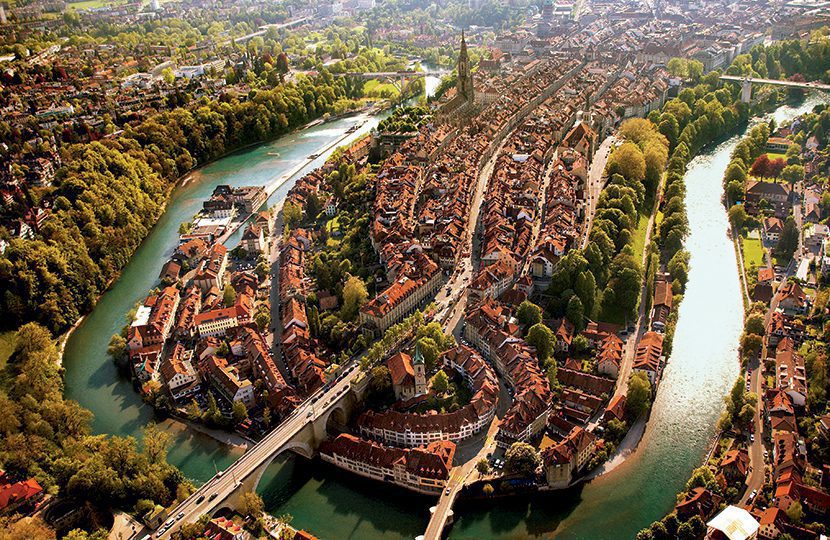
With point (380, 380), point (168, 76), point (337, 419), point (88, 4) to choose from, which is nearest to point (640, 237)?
point (380, 380)

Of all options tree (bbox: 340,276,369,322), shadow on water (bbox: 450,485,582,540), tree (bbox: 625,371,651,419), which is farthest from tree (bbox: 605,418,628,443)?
tree (bbox: 340,276,369,322)

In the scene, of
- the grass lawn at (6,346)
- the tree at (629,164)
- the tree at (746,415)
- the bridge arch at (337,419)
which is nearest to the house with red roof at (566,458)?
the tree at (746,415)

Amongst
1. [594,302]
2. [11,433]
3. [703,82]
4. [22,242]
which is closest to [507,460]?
[594,302]

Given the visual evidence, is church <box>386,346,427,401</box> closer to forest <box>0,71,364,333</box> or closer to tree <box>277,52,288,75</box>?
forest <box>0,71,364,333</box>

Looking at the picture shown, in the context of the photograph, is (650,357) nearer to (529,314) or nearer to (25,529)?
(529,314)

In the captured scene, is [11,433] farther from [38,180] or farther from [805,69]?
[805,69]

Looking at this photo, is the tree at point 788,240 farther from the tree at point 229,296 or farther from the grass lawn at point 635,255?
the tree at point 229,296
